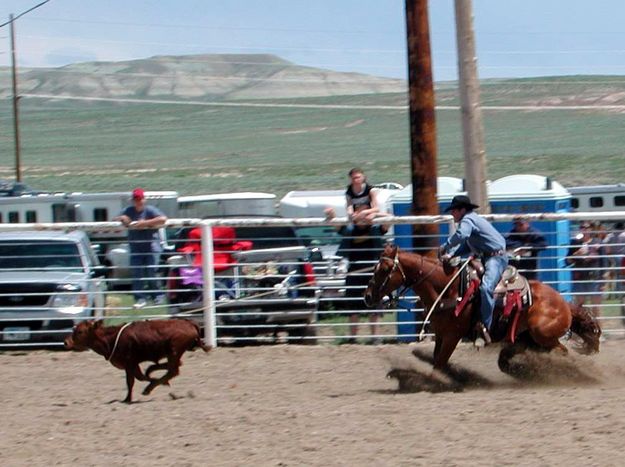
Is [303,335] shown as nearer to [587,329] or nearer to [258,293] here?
[258,293]

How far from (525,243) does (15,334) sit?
583 cm

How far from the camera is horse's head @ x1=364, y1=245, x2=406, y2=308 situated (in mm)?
10695

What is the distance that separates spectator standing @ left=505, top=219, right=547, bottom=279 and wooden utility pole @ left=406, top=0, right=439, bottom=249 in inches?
34.1

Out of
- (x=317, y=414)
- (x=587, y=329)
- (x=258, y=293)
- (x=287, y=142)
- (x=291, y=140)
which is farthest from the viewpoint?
(x=291, y=140)

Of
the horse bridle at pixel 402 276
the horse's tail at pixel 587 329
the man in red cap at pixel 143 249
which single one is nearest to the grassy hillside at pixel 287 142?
the man in red cap at pixel 143 249

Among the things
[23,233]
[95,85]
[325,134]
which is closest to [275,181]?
[325,134]

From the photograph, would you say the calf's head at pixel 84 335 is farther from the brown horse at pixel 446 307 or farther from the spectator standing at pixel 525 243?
the spectator standing at pixel 525 243

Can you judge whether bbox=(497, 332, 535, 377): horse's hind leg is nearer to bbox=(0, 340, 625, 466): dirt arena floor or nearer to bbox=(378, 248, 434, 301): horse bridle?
bbox=(0, 340, 625, 466): dirt arena floor

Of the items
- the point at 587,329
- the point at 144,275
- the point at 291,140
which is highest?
the point at 291,140

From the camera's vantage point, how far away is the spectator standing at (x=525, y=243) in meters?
13.7

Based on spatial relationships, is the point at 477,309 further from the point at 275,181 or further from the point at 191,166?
the point at 191,166

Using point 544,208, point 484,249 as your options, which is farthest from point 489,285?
point 544,208

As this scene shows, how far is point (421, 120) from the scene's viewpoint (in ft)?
46.3

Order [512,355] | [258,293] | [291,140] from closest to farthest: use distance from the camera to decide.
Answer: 1. [512,355]
2. [258,293]
3. [291,140]
